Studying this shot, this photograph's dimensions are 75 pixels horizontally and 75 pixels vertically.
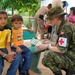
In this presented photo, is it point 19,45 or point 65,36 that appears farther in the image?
point 19,45

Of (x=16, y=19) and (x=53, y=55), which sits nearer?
(x=53, y=55)

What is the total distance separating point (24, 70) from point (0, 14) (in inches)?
32.0

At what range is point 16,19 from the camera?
2865 mm

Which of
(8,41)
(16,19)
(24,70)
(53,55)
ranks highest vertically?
(16,19)

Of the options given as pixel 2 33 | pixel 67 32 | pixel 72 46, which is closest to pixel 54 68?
pixel 72 46

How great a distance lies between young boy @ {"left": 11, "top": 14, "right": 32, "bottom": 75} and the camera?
2.80 metres

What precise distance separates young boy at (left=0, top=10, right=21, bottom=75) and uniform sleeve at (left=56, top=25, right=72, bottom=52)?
56 centimetres

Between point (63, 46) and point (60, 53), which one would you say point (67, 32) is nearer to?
point (63, 46)

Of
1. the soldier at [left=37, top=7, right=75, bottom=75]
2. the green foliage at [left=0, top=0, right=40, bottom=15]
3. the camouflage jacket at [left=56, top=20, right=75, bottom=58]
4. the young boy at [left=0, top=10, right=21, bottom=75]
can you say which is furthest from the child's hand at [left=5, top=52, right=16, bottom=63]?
the green foliage at [left=0, top=0, right=40, bottom=15]

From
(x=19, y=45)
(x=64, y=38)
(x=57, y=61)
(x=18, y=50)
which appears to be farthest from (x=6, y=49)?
(x=64, y=38)

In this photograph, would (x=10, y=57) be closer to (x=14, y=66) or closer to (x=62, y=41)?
(x=14, y=66)

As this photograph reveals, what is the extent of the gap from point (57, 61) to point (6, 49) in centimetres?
67

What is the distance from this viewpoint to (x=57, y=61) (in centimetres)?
261

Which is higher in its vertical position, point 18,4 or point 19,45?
point 18,4
